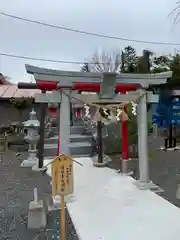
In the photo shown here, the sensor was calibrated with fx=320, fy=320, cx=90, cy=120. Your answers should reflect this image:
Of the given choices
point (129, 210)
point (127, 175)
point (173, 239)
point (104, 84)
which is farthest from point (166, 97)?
point (173, 239)

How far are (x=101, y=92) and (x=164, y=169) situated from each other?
386 centimetres

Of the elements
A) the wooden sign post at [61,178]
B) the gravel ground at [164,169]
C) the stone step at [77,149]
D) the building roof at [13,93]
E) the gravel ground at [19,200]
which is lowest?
the gravel ground at [19,200]

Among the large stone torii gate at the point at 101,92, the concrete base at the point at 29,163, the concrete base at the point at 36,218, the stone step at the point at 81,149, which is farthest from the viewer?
the stone step at the point at 81,149

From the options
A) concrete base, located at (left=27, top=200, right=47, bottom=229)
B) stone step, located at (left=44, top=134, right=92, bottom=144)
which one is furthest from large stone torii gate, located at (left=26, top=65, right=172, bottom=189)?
stone step, located at (left=44, top=134, right=92, bottom=144)

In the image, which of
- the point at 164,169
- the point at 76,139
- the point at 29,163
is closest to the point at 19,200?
the point at 29,163

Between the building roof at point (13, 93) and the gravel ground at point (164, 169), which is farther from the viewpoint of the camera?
the building roof at point (13, 93)

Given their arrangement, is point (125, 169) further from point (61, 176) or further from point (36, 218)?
point (61, 176)

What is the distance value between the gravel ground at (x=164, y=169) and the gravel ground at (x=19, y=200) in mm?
2169

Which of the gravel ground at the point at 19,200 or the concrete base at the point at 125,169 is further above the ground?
the concrete base at the point at 125,169

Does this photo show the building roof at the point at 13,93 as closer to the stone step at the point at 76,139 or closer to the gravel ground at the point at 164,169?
the stone step at the point at 76,139

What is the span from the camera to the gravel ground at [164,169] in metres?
6.42

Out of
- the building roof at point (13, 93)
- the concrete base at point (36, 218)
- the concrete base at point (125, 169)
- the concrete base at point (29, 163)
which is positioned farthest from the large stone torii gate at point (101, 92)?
the building roof at point (13, 93)

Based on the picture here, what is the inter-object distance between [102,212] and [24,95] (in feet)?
45.9

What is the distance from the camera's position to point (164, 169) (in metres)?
8.89
